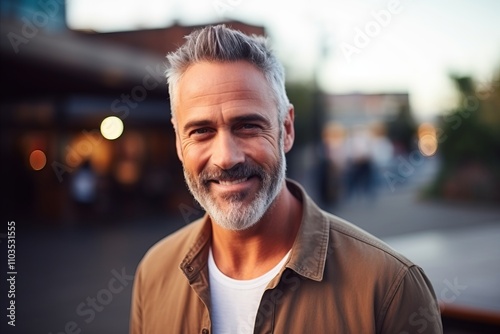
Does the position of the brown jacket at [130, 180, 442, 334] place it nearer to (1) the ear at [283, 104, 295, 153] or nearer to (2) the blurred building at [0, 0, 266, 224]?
(1) the ear at [283, 104, 295, 153]

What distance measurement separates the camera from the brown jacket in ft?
5.43

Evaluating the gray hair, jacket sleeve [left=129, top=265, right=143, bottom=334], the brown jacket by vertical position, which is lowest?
jacket sleeve [left=129, top=265, right=143, bottom=334]

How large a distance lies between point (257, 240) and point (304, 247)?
0.61ft

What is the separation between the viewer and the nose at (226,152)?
1.73 m

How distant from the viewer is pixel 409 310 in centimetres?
165

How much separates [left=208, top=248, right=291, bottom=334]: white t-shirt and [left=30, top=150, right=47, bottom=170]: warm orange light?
1476 cm

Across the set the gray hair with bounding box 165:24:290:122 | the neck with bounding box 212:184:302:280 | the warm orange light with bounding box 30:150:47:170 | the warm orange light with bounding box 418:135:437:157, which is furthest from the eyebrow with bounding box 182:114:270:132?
the warm orange light with bounding box 418:135:437:157

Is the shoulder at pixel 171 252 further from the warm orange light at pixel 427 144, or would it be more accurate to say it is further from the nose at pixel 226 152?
the warm orange light at pixel 427 144

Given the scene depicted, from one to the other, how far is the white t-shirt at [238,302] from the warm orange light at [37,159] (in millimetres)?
14755

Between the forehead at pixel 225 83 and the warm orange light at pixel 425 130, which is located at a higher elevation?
the forehead at pixel 225 83

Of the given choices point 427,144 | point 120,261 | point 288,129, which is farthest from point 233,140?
point 427,144

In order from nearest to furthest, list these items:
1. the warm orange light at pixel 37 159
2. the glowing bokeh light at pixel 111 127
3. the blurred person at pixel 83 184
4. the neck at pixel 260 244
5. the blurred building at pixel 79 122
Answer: the neck at pixel 260 244
the blurred building at pixel 79 122
the blurred person at pixel 83 184
the warm orange light at pixel 37 159
the glowing bokeh light at pixel 111 127

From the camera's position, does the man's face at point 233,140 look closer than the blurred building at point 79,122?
Yes

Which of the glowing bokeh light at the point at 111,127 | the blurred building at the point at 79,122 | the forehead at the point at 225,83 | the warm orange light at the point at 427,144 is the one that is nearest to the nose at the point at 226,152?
the forehead at the point at 225,83
